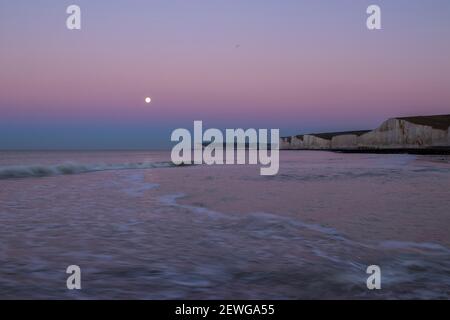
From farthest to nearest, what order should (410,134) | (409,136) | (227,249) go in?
1. (409,136)
2. (410,134)
3. (227,249)

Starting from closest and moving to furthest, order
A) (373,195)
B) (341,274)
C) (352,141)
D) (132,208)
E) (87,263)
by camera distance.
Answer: (341,274)
(87,263)
(132,208)
(373,195)
(352,141)

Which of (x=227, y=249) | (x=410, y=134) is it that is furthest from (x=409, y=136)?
(x=227, y=249)

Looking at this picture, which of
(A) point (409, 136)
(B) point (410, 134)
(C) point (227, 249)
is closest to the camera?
(C) point (227, 249)

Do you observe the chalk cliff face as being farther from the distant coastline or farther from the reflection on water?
the reflection on water

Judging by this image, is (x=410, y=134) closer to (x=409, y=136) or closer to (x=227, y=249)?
(x=409, y=136)

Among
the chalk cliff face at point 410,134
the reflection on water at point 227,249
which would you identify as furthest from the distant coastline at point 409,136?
the reflection on water at point 227,249

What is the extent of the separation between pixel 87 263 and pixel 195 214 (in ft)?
13.9

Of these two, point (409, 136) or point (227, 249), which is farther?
point (409, 136)

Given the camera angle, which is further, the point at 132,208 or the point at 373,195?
the point at 373,195

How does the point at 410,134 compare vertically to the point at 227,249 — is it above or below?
above
